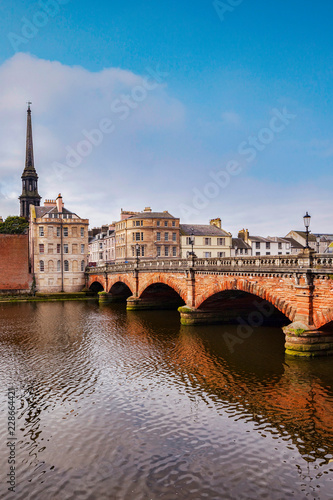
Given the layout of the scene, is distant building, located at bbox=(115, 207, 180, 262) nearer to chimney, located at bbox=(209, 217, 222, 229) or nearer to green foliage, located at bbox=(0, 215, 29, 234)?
chimney, located at bbox=(209, 217, 222, 229)

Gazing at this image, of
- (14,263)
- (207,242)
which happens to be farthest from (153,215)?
(14,263)

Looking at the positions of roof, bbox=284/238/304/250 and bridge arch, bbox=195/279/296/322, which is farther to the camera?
roof, bbox=284/238/304/250

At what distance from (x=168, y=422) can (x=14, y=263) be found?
2401 inches

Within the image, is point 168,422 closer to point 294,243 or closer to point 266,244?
point 266,244

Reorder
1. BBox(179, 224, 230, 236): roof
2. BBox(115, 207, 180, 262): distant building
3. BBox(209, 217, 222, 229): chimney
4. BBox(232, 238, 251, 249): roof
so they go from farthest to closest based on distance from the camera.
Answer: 1. BBox(209, 217, 222, 229): chimney
2. BBox(232, 238, 251, 249): roof
3. BBox(179, 224, 230, 236): roof
4. BBox(115, 207, 180, 262): distant building

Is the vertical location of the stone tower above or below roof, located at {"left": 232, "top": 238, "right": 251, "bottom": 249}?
above

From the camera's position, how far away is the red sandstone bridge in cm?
2277

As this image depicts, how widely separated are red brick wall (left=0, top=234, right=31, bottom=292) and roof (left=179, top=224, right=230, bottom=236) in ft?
105

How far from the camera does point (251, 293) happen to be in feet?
98.2

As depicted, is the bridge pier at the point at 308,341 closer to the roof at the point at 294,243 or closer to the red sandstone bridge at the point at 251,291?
the red sandstone bridge at the point at 251,291

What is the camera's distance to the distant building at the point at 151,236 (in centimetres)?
8138

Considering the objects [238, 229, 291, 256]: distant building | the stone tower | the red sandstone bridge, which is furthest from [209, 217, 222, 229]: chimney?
the stone tower

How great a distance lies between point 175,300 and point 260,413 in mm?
34914

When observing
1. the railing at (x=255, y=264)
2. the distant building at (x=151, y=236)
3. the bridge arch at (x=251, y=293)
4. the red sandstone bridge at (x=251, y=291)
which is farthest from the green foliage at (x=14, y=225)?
the bridge arch at (x=251, y=293)
